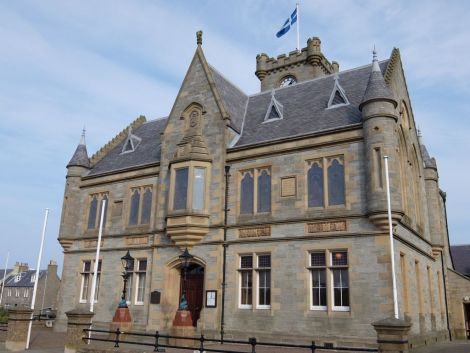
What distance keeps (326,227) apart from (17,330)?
14.3 meters

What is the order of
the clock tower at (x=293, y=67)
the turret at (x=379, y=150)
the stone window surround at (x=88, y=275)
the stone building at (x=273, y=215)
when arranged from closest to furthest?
the turret at (x=379, y=150) → the stone building at (x=273, y=215) → the stone window surround at (x=88, y=275) → the clock tower at (x=293, y=67)

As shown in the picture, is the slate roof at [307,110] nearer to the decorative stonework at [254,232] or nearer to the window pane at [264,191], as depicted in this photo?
the window pane at [264,191]

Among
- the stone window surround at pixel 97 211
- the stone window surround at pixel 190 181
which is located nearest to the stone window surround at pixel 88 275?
the stone window surround at pixel 97 211

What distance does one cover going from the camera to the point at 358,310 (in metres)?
18.3

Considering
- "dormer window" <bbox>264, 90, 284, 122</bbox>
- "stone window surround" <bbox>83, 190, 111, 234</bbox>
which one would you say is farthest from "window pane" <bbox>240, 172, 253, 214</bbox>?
"stone window surround" <bbox>83, 190, 111, 234</bbox>

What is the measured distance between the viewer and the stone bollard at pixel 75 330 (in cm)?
1617

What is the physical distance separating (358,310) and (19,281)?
76.0m

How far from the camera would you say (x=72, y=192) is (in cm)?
3084

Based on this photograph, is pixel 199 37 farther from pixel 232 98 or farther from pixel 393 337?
pixel 393 337

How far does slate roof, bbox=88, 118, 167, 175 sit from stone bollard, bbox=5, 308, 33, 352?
11.5 m

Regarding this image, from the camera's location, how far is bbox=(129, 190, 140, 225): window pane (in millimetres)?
27283

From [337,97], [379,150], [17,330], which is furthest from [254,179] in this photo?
[17,330]

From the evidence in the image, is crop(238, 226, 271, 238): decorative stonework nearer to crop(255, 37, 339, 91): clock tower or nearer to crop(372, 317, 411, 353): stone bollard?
crop(372, 317, 411, 353): stone bollard

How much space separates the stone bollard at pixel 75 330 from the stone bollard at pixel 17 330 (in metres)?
3.59
